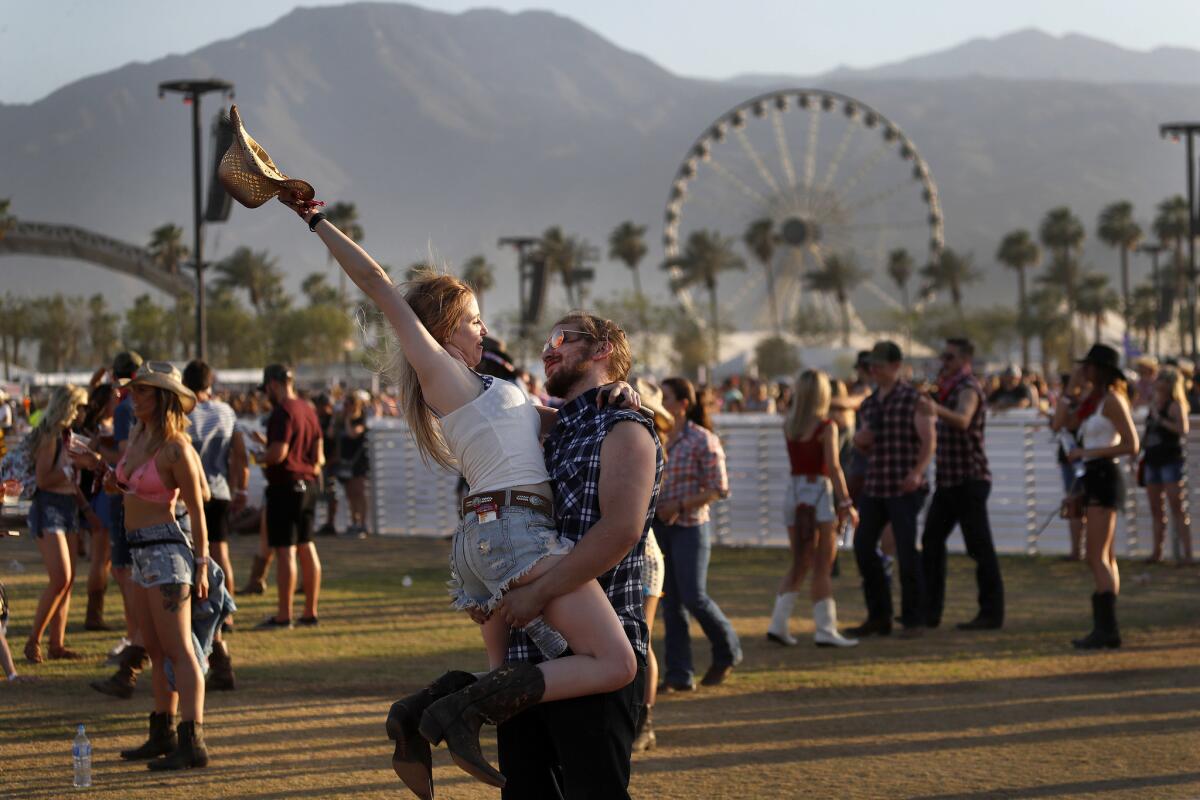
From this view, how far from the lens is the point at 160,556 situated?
244 inches

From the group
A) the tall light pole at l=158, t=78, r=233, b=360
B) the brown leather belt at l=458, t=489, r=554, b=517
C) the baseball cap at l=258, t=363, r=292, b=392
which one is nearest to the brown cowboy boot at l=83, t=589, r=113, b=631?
the baseball cap at l=258, t=363, r=292, b=392

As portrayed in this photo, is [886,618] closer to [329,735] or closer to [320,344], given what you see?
[329,735]

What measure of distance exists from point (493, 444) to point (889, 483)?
675 centimetres

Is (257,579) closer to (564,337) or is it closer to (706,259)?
(564,337)

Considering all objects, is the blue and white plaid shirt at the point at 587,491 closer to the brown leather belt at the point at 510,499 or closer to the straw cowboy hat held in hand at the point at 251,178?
the brown leather belt at the point at 510,499

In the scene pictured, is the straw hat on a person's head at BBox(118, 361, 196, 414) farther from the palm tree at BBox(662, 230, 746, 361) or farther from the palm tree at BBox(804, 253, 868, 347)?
the palm tree at BBox(804, 253, 868, 347)

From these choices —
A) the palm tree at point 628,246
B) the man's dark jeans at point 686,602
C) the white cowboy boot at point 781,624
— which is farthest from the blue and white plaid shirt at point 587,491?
the palm tree at point 628,246

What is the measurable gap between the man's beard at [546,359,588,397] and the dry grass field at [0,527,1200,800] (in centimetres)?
273

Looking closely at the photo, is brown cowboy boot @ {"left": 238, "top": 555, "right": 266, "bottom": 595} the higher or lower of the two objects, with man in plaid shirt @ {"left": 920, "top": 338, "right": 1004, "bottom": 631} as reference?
lower

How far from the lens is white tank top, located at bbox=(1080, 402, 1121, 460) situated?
29.6ft

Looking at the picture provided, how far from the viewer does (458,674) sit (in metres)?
3.62

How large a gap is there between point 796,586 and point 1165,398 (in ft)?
17.5

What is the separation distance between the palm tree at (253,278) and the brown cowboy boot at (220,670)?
95.1m

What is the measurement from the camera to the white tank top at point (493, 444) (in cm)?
351
